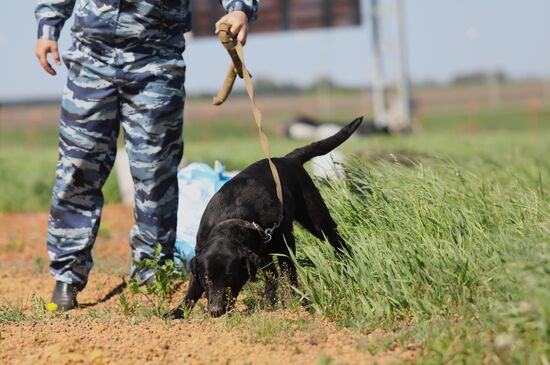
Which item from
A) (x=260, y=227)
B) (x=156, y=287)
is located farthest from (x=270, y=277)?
(x=156, y=287)

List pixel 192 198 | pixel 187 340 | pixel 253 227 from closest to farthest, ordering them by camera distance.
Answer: pixel 187 340
pixel 253 227
pixel 192 198

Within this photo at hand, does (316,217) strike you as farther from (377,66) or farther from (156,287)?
(377,66)

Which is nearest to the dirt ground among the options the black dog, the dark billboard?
the black dog

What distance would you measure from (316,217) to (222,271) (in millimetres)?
824

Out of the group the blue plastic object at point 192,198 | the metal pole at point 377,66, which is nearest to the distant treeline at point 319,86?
the metal pole at point 377,66

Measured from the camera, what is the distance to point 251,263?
13.3 feet

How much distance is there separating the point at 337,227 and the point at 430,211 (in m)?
0.59

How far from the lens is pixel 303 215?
4652 mm

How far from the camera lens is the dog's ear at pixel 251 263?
13.2ft

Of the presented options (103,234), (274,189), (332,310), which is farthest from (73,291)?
(103,234)

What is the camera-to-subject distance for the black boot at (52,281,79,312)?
468 cm

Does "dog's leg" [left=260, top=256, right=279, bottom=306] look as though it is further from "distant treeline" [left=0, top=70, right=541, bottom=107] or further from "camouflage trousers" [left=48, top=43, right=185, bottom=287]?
"distant treeline" [left=0, top=70, right=541, bottom=107]

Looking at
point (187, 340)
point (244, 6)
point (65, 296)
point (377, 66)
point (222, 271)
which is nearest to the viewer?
point (187, 340)

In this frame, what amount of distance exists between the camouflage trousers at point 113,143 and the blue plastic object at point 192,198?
0.63 metres
